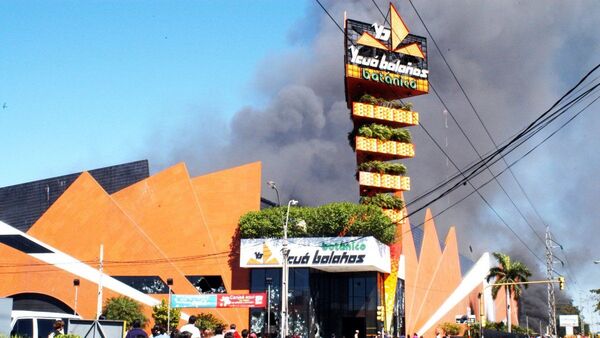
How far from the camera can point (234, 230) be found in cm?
6216

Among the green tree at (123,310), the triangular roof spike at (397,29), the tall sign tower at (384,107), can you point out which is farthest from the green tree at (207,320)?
the triangular roof spike at (397,29)

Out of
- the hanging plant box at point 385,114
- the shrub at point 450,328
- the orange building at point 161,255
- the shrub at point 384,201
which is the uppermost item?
the hanging plant box at point 385,114

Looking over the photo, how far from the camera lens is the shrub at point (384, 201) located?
6116 centimetres

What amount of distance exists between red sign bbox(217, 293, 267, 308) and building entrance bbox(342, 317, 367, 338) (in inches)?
397

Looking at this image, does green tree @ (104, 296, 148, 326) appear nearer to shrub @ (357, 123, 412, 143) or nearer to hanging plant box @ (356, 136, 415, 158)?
hanging plant box @ (356, 136, 415, 158)

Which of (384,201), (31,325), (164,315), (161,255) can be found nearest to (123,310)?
(164,315)

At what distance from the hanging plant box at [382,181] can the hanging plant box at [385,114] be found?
15.9 feet

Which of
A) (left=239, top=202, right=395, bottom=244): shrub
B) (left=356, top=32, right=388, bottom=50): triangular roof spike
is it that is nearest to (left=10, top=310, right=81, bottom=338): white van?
(left=239, top=202, right=395, bottom=244): shrub

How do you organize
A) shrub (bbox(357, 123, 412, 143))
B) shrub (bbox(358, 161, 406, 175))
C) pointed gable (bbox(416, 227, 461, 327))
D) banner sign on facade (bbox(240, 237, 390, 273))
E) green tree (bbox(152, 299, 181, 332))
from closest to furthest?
1. green tree (bbox(152, 299, 181, 332))
2. banner sign on facade (bbox(240, 237, 390, 273))
3. shrub (bbox(357, 123, 412, 143))
4. shrub (bbox(358, 161, 406, 175))
5. pointed gable (bbox(416, 227, 461, 327))

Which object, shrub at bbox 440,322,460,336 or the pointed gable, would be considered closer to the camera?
the pointed gable

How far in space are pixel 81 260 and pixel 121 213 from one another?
5378 millimetres

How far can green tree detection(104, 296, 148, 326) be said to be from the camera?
189 feet

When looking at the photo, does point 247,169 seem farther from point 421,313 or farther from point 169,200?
point 421,313

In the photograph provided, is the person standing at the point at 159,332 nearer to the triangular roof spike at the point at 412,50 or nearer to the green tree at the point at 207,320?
the green tree at the point at 207,320
